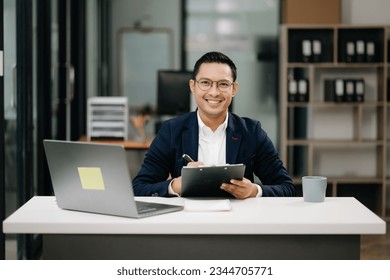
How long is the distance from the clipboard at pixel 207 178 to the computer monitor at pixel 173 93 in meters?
3.08

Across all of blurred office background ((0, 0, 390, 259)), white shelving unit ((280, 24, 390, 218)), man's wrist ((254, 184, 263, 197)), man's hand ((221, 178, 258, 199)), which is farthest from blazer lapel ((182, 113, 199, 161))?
blurred office background ((0, 0, 390, 259))

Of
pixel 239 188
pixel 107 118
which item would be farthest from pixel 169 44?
pixel 239 188

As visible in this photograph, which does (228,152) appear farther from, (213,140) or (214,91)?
(214,91)

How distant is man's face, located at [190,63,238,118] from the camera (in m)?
2.65

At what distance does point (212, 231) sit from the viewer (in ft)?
6.19

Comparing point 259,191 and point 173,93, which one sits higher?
point 173,93

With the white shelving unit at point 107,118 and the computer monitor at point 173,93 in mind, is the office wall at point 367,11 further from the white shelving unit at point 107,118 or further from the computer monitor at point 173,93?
the white shelving unit at point 107,118

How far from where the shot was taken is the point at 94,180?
1.99 meters

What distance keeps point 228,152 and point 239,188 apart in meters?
0.45

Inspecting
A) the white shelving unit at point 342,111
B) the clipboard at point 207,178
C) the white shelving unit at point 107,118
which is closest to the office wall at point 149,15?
the white shelving unit at point 342,111

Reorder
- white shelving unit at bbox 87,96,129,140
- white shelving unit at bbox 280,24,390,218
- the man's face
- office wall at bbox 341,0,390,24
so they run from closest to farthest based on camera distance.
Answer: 1. the man's face
2. white shelving unit at bbox 87,96,129,140
3. white shelving unit at bbox 280,24,390,218
4. office wall at bbox 341,0,390,24

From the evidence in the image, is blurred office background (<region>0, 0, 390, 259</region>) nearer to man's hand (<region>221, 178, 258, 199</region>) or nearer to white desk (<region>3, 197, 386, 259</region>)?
man's hand (<region>221, 178, 258, 199</region>)
